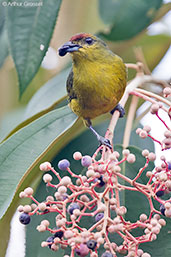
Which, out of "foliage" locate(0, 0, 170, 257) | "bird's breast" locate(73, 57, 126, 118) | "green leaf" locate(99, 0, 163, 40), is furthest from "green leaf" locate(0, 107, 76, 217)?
"green leaf" locate(99, 0, 163, 40)

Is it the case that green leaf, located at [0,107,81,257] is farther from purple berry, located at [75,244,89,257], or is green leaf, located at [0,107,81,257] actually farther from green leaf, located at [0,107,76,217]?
purple berry, located at [75,244,89,257]

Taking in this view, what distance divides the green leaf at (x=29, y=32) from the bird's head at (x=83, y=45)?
0.30 feet

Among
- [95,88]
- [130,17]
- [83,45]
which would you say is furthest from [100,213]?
[130,17]

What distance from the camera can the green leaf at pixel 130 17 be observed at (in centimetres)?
208

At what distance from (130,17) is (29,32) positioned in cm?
58

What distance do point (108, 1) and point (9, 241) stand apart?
1221 mm

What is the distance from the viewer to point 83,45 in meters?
1.82

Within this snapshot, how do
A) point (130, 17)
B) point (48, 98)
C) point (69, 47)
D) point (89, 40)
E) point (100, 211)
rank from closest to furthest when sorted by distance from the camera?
point (100, 211), point (69, 47), point (89, 40), point (48, 98), point (130, 17)

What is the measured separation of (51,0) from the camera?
1.75m

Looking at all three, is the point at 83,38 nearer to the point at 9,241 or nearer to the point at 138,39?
the point at 138,39

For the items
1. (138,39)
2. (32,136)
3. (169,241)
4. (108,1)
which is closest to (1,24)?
(108,1)

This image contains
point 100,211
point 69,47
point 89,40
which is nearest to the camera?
point 100,211

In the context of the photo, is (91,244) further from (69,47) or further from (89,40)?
(89,40)

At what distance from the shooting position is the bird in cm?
181
